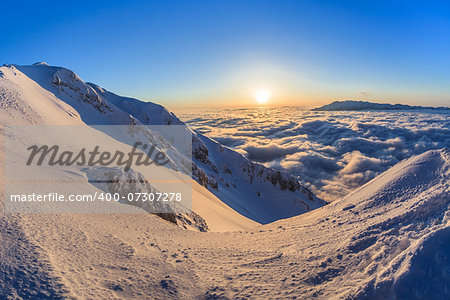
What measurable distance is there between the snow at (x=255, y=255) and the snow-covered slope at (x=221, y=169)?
61.4 feet

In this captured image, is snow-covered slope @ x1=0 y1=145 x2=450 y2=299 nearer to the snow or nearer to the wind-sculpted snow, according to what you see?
the snow

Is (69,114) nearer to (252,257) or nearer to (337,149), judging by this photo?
(252,257)

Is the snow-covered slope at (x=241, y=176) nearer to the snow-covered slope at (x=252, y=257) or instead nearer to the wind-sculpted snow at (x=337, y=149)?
the snow-covered slope at (x=252, y=257)

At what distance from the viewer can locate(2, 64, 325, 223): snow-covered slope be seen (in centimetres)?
2475

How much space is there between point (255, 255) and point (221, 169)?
103 feet

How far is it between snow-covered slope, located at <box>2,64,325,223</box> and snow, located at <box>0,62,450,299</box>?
18.7 m

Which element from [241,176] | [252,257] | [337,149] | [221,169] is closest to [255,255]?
[252,257]

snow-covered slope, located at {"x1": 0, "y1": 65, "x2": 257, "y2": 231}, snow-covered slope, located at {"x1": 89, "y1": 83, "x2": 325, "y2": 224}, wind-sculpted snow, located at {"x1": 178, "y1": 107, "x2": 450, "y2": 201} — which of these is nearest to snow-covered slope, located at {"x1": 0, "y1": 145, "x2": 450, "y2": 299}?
snow-covered slope, located at {"x1": 0, "y1": 65, "x2": 257, "y2": 231}

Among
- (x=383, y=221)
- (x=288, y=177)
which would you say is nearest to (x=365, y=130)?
(x=288, y=177)

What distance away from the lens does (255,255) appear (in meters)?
5.22

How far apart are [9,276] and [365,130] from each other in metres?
204

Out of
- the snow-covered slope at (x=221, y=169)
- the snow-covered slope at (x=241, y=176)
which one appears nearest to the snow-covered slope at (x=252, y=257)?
the snow-covered slope at (x=221, y=169)

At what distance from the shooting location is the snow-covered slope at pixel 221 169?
24750mm

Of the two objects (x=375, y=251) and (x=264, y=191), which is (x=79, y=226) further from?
(x=264, y=191)
